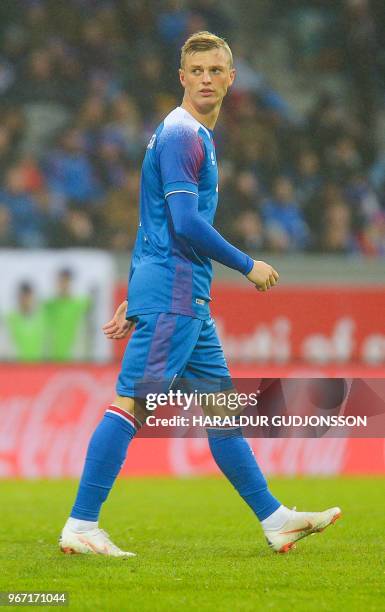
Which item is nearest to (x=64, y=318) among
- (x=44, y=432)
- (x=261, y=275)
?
(x=44, y=432)

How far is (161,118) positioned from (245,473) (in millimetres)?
10411

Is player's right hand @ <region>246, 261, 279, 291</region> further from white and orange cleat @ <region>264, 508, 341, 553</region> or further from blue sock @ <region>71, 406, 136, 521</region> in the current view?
white and orange cleat @ <region>264, 508, 341, 553</region>

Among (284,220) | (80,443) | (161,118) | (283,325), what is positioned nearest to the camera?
(80,443)

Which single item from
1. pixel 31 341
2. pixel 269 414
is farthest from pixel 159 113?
pixel 269 414

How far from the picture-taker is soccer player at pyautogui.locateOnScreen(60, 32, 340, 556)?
4.83 m

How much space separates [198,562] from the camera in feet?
15.5

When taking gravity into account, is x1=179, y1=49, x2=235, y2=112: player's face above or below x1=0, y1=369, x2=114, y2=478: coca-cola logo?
above

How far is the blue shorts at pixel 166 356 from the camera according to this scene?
15.9 feet

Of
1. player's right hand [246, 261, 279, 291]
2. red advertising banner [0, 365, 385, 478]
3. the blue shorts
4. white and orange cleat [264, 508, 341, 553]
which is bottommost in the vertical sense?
red advertising banner [0, 365, 385, 478]

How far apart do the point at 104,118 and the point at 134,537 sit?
9.68 m

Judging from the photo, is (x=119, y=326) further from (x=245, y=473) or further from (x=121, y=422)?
(x=245, y=473)
